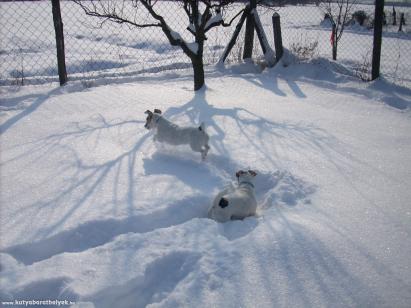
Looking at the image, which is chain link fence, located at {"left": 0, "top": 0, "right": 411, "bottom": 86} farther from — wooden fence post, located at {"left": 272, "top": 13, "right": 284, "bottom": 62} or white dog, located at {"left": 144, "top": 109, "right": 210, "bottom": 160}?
white dog, located at {"left": 144, "top": 109, "right": 210, "bottom": 160}

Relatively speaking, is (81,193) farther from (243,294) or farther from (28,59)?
(28,59)

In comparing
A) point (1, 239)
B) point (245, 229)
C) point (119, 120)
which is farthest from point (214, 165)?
point (1, 239)

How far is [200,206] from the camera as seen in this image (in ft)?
10.4

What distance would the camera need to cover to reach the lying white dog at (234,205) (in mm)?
2855

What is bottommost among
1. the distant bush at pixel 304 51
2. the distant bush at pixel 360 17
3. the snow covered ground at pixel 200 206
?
the snow covered ground at pixel 200 206

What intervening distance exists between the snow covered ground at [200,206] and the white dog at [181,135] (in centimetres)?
16

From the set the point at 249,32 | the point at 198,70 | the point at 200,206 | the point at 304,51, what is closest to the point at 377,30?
the point at 304,51

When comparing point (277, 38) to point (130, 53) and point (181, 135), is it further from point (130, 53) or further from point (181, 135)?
point (130, 53)

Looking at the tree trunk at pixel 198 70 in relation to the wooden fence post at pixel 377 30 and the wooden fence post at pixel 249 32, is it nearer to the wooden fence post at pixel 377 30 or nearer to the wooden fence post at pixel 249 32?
the wooden fence post at pixel 249 32

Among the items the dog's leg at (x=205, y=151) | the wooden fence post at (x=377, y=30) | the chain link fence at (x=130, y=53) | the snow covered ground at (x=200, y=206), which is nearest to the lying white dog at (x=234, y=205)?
the snow covered ground at (x=200, y=206)

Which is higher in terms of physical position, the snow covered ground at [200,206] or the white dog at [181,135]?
the white dog at [181,135]

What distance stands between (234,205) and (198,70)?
12.9ft

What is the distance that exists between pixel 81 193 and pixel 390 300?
2420 mm

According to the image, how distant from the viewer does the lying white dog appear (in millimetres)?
2855
